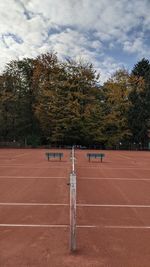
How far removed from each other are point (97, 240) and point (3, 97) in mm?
56964

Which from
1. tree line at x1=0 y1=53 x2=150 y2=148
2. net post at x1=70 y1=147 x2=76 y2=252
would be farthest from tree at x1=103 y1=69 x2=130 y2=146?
net post at x1=70 y1=147 x2=76 y2=252

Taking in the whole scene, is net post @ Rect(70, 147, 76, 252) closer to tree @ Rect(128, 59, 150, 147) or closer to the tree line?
the tree line

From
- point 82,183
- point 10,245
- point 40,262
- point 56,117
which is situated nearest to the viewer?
point 40,262

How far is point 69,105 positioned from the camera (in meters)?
60.5

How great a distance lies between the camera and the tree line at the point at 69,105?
61094 mm

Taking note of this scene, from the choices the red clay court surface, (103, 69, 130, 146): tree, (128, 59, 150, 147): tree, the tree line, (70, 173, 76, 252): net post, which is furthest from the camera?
(128, 59, 150, 147): tree

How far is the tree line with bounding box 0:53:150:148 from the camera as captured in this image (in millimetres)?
61094

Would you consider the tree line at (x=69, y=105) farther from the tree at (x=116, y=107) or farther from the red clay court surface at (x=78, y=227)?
the red clay court surface at (x=78, y=227)

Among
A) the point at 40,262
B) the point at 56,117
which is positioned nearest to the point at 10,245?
the point at 40,262

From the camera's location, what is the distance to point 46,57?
2643 inches

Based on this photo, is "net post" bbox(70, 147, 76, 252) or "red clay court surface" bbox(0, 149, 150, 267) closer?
"red clay court surface" bbox(0, 149, 150, 267)

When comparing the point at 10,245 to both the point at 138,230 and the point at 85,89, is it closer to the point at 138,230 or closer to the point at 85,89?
the point at 138,230

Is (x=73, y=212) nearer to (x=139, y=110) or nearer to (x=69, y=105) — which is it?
(x=69, y=105)

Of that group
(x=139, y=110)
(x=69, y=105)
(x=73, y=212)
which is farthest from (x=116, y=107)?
(x=73, y=212)
